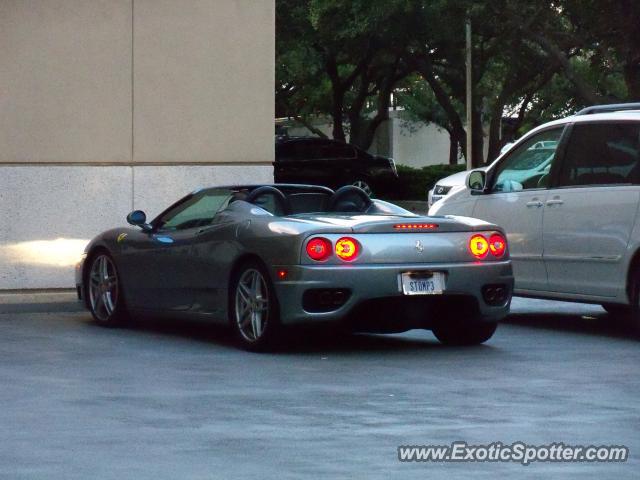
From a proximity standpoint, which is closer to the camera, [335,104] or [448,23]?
[448,23]

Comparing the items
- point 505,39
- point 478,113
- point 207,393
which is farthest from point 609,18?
point 207,393

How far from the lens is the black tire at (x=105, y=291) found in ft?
43.2

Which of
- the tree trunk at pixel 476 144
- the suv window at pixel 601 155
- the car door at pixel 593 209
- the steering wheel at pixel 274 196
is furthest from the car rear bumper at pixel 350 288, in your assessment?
the tree trunk at pixel 476 144

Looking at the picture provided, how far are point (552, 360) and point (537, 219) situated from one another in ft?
8.04

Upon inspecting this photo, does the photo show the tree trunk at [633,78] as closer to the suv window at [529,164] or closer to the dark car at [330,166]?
the dark car at [330,166]

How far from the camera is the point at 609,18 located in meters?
32.4

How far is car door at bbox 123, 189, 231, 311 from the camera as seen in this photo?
1214cm

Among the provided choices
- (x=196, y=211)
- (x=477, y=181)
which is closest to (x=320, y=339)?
(x=196, y=211)

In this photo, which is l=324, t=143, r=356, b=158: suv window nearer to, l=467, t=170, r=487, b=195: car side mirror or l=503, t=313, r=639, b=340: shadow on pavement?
l=503, t=313, r=639, b=340: shadow on pavement

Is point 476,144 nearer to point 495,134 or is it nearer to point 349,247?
point 495,134

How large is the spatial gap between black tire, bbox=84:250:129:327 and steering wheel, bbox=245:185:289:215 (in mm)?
1698

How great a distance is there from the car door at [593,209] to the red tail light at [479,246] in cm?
135

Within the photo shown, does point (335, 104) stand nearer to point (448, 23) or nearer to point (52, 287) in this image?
point (448, 23)

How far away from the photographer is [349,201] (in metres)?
12.2
